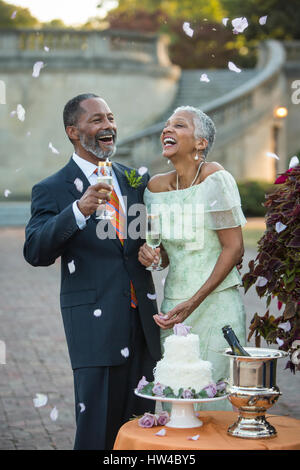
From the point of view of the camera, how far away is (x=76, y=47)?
29.7 metres

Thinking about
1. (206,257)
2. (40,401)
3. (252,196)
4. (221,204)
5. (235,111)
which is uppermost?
(235,111)

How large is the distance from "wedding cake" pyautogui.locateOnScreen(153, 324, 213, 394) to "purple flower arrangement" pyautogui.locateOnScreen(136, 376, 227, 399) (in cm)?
2

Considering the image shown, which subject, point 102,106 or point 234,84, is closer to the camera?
point 102,106

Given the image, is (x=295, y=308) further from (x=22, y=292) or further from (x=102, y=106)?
(x=22, y=292)

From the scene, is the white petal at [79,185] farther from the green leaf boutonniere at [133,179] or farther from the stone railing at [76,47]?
Answer: the stone railing at [76,47]

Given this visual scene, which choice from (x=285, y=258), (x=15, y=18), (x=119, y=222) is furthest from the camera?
(x=15, y=18)

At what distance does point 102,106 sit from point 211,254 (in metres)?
1.04

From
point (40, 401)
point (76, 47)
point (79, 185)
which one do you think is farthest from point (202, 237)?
point (76, 47)

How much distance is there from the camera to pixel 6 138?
30266 mm

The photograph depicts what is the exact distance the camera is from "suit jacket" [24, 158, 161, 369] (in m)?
4.52

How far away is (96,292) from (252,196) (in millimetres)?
22120

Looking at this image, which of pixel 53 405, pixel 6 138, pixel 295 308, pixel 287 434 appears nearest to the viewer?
pixel 287 434

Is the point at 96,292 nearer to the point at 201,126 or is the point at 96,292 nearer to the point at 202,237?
the point at 202,237

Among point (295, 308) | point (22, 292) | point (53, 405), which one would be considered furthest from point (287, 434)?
point (22, 292)
